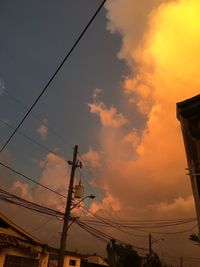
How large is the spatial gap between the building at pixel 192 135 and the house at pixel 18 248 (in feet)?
53.6

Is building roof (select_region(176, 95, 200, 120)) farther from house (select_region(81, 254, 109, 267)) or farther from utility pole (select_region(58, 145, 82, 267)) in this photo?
house (select_region(81, 254, 109, 267))

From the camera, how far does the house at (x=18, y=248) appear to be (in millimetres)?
19594

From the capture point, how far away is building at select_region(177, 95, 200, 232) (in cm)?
512

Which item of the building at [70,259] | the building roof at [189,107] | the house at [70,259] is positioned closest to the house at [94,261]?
the house at [70,259]

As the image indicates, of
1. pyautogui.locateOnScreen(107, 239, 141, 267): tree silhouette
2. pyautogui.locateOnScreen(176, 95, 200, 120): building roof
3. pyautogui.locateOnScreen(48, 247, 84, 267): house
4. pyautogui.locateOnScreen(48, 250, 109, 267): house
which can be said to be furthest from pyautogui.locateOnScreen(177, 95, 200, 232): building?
pyautogui.locateOnScreen(107, 239, 141, 267): tree silhouette

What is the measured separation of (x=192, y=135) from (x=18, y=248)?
60.6 ft

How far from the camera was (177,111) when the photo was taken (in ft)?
19.0

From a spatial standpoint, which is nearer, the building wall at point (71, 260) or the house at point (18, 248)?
the house at point (18, 248)

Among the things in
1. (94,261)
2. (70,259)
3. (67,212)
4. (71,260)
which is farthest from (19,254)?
(94,261)

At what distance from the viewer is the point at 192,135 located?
5422 millimetres

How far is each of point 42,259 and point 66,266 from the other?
655 inches

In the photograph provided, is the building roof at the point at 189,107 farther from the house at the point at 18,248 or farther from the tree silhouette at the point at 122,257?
the tree silhouette at the point at 122,257

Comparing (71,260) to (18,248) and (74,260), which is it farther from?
(18,248)

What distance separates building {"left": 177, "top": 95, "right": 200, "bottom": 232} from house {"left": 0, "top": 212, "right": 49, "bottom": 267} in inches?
643
